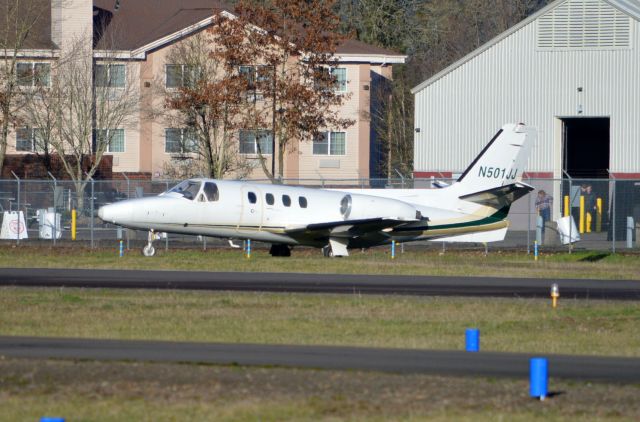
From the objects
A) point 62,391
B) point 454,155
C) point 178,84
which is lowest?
point 62,391

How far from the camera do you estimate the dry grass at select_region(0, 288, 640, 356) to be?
685 inches

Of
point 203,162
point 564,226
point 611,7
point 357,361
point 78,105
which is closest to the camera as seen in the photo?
Result: point 357,361

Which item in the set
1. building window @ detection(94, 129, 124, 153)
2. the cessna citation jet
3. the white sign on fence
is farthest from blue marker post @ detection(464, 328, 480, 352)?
building window @ detection(94, 129, 124, 153)

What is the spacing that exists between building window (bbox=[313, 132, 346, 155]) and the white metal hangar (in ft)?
41.5

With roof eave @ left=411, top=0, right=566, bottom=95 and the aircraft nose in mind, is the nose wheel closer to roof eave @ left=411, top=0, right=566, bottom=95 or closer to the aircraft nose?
the aircraft nose

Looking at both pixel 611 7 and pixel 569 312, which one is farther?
pixel 611 7

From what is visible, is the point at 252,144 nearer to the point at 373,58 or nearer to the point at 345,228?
the point at 373,58

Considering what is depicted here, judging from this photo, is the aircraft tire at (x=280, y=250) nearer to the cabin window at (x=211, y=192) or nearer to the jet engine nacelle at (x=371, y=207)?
the jet engine nacelle at (x=371, y=207)

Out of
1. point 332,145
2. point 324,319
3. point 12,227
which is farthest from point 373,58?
point 324,319

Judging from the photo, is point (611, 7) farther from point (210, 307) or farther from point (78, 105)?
point (210, 307)

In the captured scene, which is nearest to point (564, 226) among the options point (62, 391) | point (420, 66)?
point (62, 391)

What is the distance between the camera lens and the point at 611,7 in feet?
169

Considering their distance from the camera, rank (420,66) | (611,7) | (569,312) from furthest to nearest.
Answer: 1. (420,66)
2. (611,7)
3. (569,312)

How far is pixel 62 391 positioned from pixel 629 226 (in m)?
31.9
